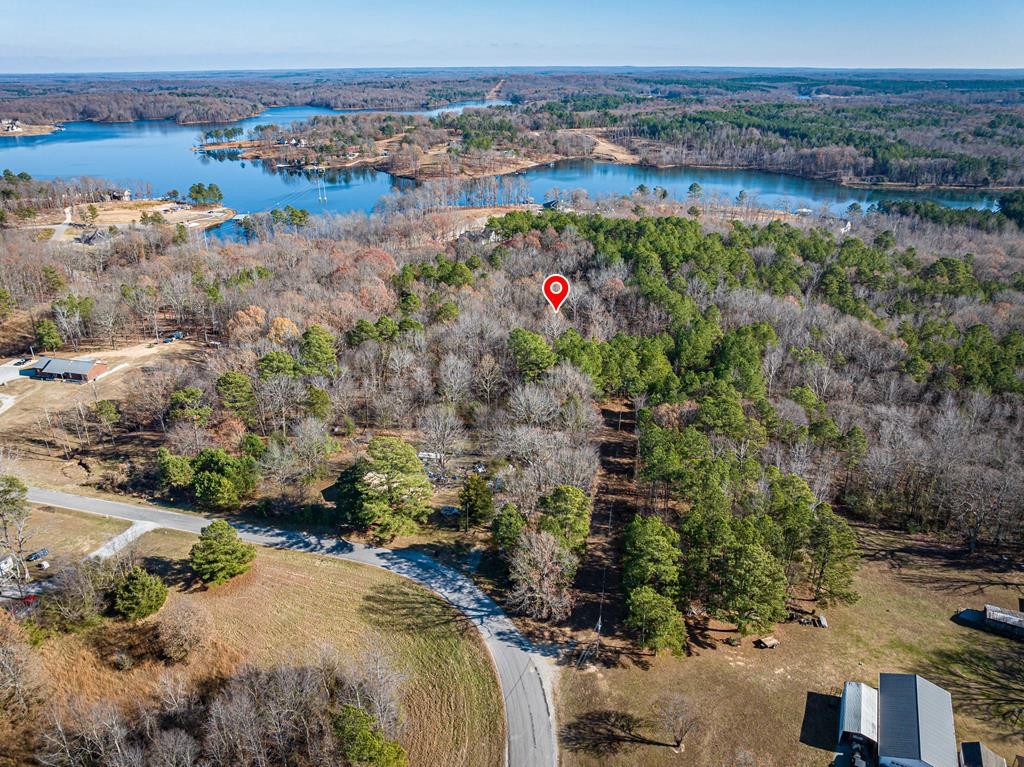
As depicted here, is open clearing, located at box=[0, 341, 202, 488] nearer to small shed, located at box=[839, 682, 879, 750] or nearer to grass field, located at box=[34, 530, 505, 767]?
grass field, located at box=[34, 530, 505, 767]

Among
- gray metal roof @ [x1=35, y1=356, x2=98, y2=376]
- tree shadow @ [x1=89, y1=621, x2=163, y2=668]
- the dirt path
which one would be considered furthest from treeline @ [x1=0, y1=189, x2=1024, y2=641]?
tree shadow @ [x1=89, y1=621, x2=163, y2=668]

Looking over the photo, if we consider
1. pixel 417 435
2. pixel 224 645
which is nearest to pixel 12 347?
pixel 417 435

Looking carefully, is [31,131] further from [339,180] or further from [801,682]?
[801,682]

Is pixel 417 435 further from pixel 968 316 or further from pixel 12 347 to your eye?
pixel 968 316

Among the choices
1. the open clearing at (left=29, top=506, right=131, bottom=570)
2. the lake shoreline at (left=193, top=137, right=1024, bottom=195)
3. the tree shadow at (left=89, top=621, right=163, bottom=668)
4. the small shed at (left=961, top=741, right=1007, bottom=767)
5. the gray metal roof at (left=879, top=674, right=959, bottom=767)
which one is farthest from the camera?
the lake shoreline at (left=193, top=137, right=1024, bottom=195)

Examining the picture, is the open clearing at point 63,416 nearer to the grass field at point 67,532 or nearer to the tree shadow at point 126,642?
the grass field at point 67,532
